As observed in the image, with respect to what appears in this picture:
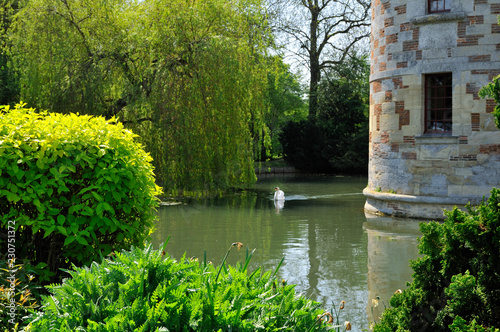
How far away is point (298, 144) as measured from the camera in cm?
3469

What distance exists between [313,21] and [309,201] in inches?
766

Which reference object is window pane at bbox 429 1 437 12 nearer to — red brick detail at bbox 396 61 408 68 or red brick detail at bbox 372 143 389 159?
red brick detail at bbox 396 61 408 68

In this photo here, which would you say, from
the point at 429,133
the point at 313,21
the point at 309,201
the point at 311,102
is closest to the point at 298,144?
the point at 311,102

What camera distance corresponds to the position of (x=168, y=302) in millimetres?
2463

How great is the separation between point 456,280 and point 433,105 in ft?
35.3

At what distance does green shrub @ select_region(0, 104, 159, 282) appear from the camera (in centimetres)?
438

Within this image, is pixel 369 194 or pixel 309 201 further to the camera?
pixel 309 201

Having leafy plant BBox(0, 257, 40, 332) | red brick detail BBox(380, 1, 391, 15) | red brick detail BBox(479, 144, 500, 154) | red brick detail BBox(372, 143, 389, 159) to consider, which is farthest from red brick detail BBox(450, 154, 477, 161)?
leafy plant BBox(0, 257, 40, 332)

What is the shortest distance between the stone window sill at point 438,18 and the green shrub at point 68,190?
9615 mm

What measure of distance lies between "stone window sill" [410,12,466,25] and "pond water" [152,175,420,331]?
15.5ft

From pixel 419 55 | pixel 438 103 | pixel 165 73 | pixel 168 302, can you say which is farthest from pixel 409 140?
pixel 168 302

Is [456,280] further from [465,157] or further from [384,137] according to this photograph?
[384,137]

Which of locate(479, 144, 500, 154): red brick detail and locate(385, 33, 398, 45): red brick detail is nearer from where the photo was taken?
locate(479, 144, 500, 154): red brick detail

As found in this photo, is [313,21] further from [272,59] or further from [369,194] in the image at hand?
[369,194]
